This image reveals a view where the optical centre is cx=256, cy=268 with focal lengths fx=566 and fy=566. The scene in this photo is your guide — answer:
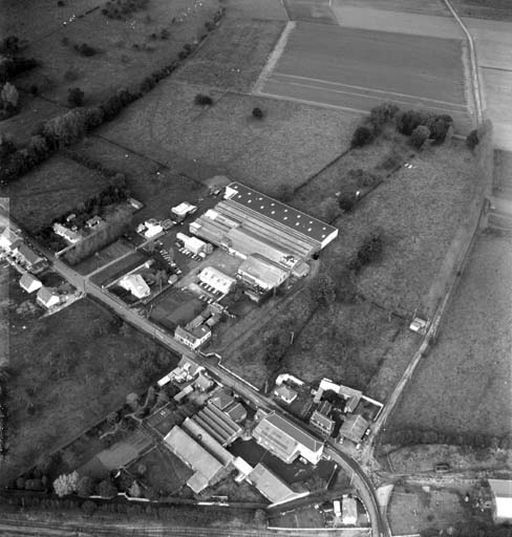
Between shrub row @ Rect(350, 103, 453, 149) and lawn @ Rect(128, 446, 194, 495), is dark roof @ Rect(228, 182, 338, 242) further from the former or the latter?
lawn @ Rect(128, 446, 194, 495)

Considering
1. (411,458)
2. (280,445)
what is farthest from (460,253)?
(280,445)

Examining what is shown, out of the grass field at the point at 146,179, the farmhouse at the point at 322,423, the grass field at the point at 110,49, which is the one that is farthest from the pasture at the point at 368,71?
the farmhouse at the point at 322,423

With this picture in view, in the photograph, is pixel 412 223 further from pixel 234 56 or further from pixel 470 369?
pixel 234 56

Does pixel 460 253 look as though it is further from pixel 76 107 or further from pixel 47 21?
pixel 47 21

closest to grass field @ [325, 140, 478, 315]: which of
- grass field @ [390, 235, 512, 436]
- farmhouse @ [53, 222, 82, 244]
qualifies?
grass field @ [390, 235, 512, 436]

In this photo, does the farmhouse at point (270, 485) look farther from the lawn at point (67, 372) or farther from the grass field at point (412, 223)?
the grass field at point (412, 223)

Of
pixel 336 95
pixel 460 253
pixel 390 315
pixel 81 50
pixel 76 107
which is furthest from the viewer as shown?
pixel 81 50
